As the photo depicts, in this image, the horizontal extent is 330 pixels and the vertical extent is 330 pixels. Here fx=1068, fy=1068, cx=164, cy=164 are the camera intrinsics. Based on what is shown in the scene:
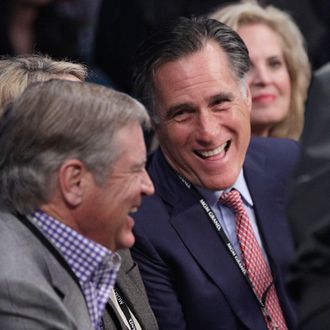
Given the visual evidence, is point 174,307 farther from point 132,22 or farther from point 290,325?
point 132,22

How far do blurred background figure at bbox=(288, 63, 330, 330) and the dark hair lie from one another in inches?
63.0

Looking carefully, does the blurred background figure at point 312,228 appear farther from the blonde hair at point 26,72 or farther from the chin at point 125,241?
the blonde hair at point 26,72

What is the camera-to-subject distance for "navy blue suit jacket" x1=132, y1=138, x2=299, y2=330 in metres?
3.76

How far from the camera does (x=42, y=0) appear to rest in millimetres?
5867

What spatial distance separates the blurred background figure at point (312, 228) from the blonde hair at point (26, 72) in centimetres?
137

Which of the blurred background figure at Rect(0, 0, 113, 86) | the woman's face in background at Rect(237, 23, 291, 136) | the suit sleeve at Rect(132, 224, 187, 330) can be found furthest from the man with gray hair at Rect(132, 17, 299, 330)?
the blurred background figure at Rect(0, 0, 113, 86)

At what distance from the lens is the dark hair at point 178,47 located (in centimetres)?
396

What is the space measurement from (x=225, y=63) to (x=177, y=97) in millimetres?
239

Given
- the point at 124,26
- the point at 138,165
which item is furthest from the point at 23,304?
the point at 124,26

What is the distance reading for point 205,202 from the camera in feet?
13.0

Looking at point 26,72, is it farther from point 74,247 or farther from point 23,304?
point 23,304

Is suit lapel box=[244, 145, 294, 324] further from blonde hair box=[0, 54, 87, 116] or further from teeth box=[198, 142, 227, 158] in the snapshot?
blonde hair box=[0, 54, 87, 116]

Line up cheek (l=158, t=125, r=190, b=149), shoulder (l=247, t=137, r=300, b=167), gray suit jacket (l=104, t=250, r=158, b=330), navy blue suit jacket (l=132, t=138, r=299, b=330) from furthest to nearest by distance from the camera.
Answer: shoulder (l=247, t=137, r=300, b=167)
cheek (l=158, t=125, r=190, b=149)
navy blue suit jacket (l=132, t=138, r=299, b=330)
gray suit jacket (l=104, t=250, r=158, b=330)

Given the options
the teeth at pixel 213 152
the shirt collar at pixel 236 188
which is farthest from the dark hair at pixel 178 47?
the shirt collar at pixel 236 188
